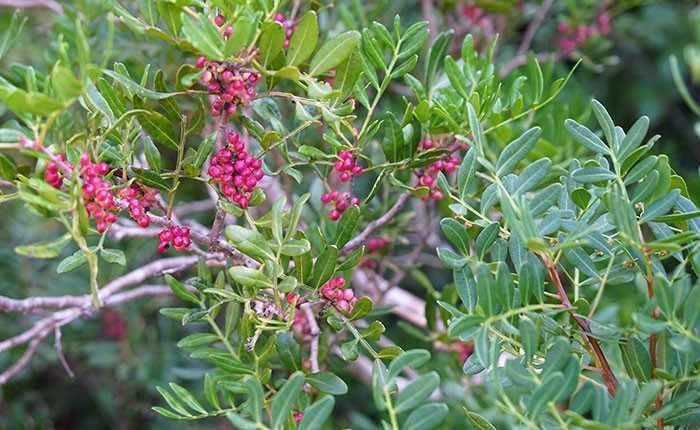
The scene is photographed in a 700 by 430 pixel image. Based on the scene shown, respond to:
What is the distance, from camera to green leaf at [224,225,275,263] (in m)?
0.58

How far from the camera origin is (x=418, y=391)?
1.63 feet

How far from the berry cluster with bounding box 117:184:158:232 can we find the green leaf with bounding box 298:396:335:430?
0.24 metres

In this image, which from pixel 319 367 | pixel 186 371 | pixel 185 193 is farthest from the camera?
pixel 185 193

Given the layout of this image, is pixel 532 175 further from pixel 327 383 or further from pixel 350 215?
pixel 327 383

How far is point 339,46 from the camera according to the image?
1.91 feet

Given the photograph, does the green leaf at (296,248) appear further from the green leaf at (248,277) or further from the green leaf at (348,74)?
the green leaf at (348,74)

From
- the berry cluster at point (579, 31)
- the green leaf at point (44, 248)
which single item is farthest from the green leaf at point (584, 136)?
the berry cluster at point (579, 31)

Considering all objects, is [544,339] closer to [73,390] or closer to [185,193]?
[185,193]

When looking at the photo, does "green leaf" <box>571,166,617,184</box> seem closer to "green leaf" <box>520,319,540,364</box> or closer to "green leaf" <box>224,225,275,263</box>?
"green leaf" <box>520,319,540,364</box>

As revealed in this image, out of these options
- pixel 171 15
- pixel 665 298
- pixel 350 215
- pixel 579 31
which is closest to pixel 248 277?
pixel 350 215

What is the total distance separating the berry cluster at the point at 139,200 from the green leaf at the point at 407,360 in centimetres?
27

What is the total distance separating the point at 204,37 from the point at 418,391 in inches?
12.5

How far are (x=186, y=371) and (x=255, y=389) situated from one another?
0.60m

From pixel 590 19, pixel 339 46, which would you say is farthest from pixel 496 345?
pixel 590 19
